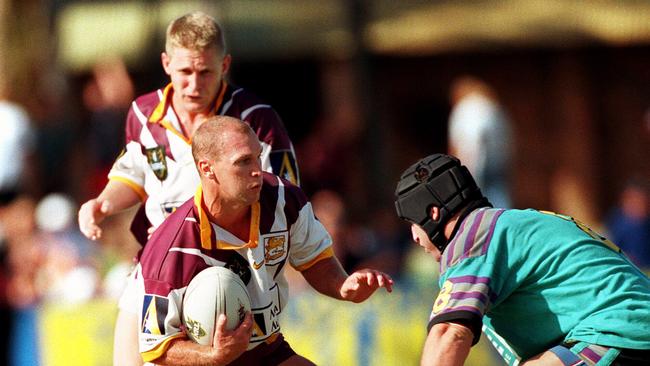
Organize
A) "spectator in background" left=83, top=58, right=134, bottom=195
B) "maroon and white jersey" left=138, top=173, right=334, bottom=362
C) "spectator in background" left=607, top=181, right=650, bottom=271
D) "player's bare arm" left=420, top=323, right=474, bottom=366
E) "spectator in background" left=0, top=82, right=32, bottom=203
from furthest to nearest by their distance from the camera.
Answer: "spectator in background" left=83, top=58, right=134, bottom=195 → "spectator in background" left=0, top=82, right=32, bottom=203 → "spectator in background" left=607, top=181, right=650, bottom=271 → "maroon and white jersey" left=138, top=173, right=334, bottom=362 → "player's bare arm" left=420, top=323, right=474, bottom=366

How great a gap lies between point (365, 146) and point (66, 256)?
4661mm

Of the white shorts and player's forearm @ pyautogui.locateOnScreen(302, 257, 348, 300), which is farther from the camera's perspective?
player's forearm @ pyautogui.locateOnScreen(302, 257, 348, 300)

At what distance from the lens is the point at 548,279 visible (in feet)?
21.2

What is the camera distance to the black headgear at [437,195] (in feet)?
21.7

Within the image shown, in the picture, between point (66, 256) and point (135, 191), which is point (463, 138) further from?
point (135, 191)

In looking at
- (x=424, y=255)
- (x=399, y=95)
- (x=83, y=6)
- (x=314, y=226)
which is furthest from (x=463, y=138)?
(x=314, y=226)

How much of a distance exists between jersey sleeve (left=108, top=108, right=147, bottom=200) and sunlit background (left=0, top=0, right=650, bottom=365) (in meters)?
6.83

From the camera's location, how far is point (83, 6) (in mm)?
18641

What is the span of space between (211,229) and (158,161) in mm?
1070

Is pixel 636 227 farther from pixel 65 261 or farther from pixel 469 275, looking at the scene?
pixel 469 275

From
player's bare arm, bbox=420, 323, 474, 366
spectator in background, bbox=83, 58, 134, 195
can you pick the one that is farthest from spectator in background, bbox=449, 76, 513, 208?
player's bare arm, bbox=420, 323, 474, 366

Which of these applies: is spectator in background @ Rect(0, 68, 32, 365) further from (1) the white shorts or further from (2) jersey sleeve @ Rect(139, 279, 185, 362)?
(2) jersey sleeve @ Rect(139, 279, 185, 362)

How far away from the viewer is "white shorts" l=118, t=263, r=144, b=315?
23.8ft

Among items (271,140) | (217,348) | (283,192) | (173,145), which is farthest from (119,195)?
(217,348)
